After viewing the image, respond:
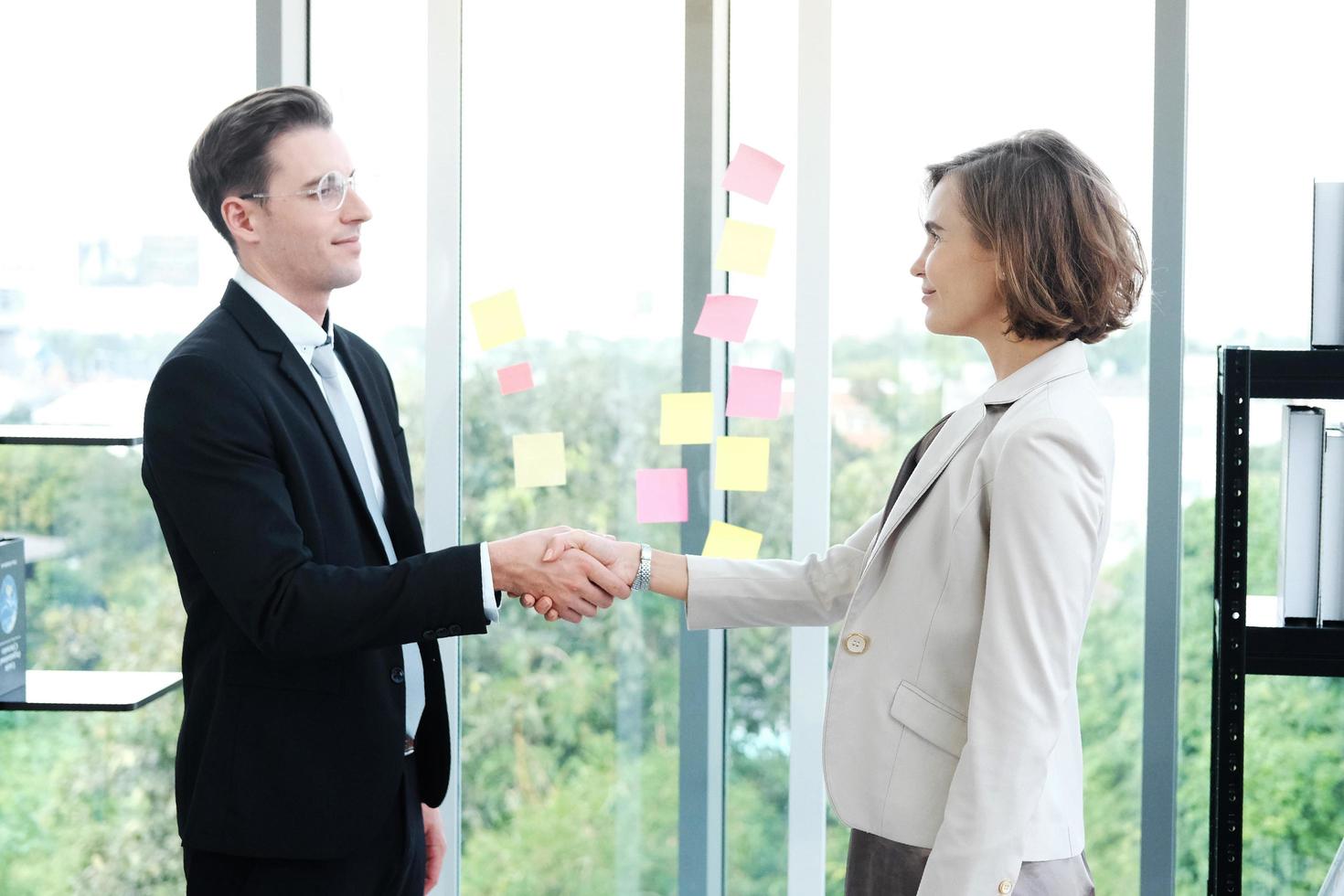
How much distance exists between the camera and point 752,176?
2412 millimetres

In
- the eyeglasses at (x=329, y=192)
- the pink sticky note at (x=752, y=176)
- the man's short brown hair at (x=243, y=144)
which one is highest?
the pink sticky note at (x=752, y=176)

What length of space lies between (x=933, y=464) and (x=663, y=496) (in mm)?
1069

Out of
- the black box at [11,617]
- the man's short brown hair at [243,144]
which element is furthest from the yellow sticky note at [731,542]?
the black box at [11,617]

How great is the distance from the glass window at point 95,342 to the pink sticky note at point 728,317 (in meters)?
1.03

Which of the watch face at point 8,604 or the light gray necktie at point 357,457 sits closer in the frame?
the light gray necktie at point 357,457

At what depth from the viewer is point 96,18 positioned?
248 cm

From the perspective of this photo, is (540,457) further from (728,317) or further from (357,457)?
(357,457)

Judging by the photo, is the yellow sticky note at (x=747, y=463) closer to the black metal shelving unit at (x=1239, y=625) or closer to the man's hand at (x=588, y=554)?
the man's hand at (x=588, y=554)

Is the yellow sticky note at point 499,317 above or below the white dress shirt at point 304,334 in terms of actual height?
above

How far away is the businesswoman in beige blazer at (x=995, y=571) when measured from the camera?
4.20ft

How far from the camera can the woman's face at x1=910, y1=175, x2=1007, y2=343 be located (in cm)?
151

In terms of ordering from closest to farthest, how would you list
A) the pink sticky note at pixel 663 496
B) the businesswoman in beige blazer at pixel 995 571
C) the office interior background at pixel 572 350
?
the businesswoman in beige blazer at pixel 995 571, the office interior background at pixel 572 350, the pink sticky note at pixel 663 496

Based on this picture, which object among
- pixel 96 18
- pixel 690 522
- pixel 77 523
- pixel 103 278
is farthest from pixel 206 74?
pixel 690 522

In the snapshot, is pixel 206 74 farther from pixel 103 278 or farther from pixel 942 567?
pixel 942 567
